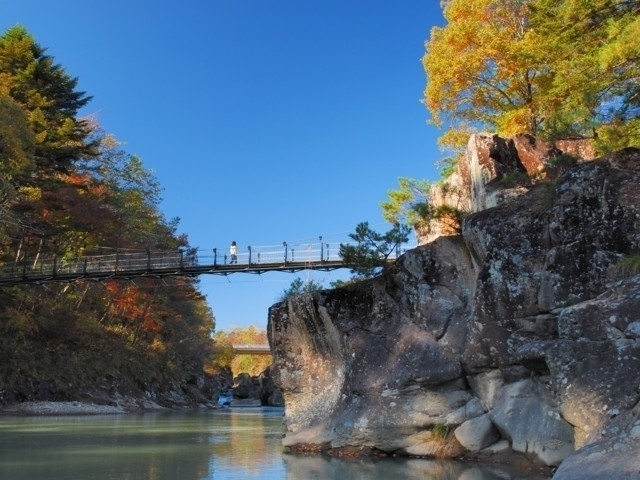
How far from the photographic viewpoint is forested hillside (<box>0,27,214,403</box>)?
25.9 meters

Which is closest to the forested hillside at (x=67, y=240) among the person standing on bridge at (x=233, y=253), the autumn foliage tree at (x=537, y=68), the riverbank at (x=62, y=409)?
the riverbank at (x=62, y=409)

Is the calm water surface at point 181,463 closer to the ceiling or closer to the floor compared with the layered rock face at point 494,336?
closer to the floor

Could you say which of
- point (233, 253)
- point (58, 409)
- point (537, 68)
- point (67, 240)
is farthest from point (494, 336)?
point (67, 240)

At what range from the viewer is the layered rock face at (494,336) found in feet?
25.2

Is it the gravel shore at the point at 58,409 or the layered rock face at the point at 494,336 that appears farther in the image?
the gravel shore at the point at 58,409

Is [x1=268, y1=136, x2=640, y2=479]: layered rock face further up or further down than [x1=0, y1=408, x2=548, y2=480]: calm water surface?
further up

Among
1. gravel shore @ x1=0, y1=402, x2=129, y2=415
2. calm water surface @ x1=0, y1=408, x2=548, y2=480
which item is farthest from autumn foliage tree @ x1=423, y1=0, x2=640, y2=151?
gravel shore @ x1=0, y1=402, x2=129, y2=415

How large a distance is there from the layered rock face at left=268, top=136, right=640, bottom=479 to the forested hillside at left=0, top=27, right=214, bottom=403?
40.6ft

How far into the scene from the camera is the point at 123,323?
37.8 metres

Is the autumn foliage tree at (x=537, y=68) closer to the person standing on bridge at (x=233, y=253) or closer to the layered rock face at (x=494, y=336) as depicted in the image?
the layered rock face at (x=494, y=336)

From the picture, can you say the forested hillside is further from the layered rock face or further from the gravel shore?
the layered rock face

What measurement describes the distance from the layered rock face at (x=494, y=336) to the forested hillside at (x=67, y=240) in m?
12.4

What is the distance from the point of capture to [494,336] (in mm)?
10977

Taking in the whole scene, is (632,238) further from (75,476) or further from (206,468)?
(75,476)
